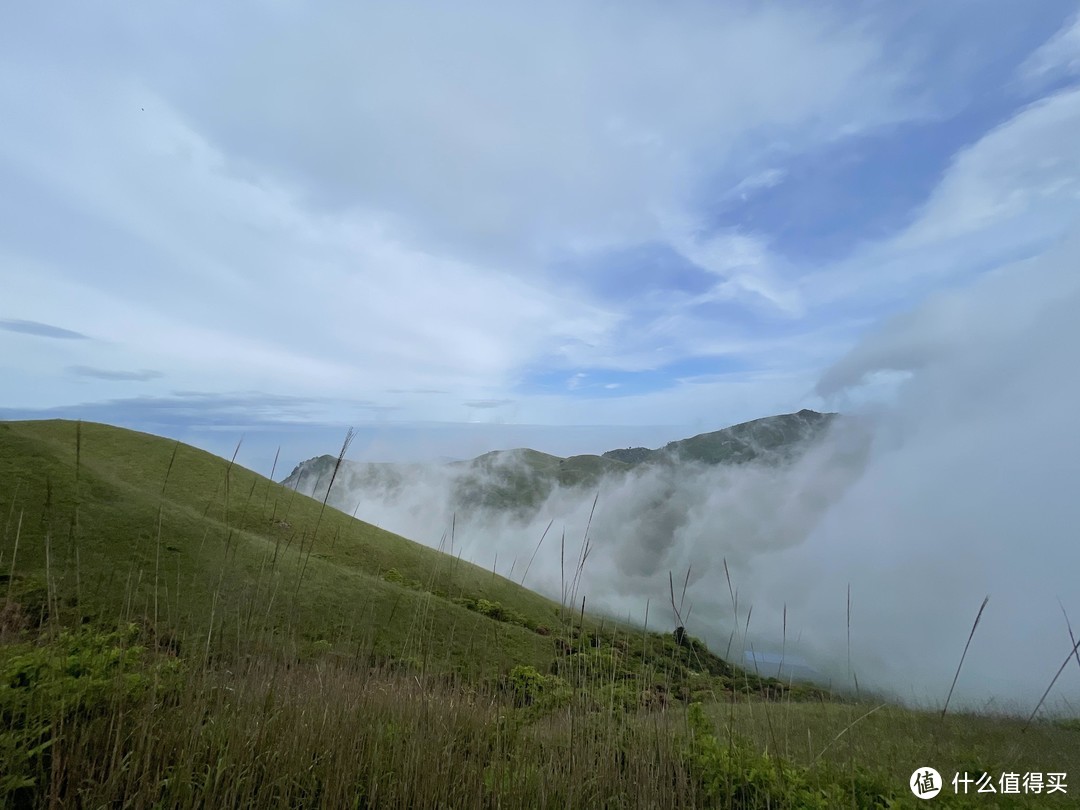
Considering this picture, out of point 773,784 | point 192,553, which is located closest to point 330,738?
point 773,784

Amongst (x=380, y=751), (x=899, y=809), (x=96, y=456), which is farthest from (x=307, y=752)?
(x=96, y=456)

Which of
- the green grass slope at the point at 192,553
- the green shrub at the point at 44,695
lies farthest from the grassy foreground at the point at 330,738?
the green grass slope at the point at 192,553

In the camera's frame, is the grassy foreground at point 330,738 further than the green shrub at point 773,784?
No

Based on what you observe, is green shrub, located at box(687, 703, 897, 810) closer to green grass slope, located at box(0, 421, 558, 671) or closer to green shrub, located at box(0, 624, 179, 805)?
green shrub, located at box(0, 624, 179, 805)

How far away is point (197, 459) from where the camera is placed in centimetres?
2214

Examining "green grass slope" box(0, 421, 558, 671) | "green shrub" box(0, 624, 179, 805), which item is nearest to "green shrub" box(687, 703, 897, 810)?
"green shrub" box(0, 624, 179, 805)

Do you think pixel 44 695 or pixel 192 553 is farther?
pixel 192 553

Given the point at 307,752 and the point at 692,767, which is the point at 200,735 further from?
the point at 692,767

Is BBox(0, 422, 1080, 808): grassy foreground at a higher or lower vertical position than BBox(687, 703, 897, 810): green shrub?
higher

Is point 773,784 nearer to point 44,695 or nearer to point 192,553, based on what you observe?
point 44,695

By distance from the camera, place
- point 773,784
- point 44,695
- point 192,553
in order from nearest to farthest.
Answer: point 44,695 < point 773,784 < point 192,553

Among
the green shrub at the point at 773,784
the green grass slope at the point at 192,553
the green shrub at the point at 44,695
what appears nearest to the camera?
the green shrub at the point at 44,695

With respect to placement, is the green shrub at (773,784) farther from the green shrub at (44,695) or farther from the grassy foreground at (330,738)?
the green shrub at (44,695)

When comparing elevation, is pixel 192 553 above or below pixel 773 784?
below
